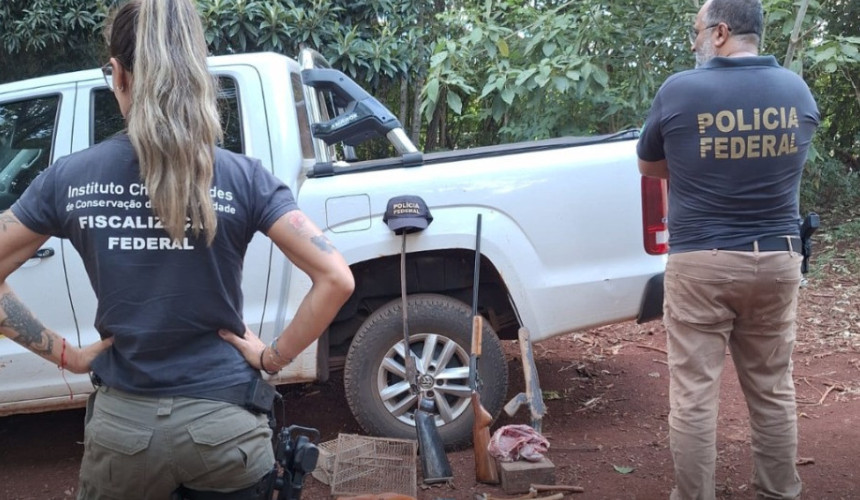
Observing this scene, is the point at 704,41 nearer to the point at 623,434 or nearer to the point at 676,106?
the point at 676,106

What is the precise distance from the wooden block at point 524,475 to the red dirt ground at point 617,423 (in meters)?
0.08

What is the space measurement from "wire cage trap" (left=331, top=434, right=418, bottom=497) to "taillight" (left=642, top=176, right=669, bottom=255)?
1555 mm

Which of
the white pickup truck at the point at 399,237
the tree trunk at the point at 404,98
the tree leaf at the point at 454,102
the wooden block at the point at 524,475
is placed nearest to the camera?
the wooden block at the point at 524,475

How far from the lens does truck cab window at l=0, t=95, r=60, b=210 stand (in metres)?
4.05

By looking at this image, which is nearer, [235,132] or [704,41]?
[704,41]

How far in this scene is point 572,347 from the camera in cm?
621

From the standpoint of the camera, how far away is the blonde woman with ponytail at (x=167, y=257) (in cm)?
170

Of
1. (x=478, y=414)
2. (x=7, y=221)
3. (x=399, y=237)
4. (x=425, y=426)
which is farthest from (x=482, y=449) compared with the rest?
→ (x=7, y=221)

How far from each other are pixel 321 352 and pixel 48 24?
5405 millimetres

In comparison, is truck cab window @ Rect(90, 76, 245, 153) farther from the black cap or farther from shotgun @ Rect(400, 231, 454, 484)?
shotgun @ Rect(400, 231, 454, 484)

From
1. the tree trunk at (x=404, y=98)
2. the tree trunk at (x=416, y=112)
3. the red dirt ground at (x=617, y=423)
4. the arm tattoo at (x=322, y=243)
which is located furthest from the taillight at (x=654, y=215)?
the tree trunk at (x=416, y=112)

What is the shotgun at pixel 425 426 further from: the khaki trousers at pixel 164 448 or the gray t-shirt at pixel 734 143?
the khaki trousers at pixel 164 448

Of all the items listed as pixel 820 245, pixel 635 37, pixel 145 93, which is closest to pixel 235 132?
pixel 145 93

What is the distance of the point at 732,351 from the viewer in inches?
131
